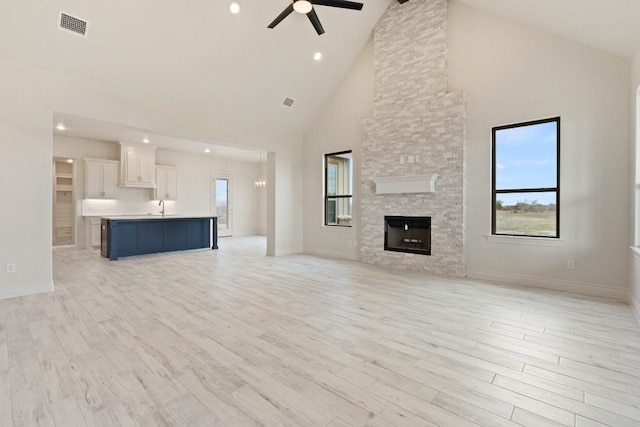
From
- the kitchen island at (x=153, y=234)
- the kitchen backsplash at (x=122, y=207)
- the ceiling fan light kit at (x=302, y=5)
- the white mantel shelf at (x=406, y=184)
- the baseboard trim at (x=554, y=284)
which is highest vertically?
the ceiling fan light kit at (x=302, y=5)

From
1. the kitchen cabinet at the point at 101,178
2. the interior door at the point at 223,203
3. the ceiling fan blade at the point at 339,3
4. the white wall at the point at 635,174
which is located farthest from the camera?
the interior door at the point at 223,203

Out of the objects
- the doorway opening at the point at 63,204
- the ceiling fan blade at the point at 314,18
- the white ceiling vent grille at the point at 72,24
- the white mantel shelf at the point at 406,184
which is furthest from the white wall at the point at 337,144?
the doorway opening at the point at 63,204

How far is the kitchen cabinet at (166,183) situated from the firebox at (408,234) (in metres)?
7.39

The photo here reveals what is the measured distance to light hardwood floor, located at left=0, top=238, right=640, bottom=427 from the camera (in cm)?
171

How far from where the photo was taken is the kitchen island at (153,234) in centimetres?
667

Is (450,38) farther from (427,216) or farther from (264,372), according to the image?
(264,372)

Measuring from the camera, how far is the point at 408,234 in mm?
5707

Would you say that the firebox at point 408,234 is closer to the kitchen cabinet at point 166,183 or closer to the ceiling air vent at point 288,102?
the ceiling air vent at point 288,102

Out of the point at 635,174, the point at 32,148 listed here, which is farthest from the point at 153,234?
the point at 635,174

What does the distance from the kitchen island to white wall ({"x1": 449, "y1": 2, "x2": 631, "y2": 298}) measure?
655cm

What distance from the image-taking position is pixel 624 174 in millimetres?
3744

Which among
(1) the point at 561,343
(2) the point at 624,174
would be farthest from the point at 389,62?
(1) the point at 561,343

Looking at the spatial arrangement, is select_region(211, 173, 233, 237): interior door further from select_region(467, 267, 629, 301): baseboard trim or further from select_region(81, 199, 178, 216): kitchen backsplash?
select_region(467, 267, 629, 301): baseboard trim

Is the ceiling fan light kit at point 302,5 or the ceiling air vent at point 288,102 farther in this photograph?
the ceiling air vent at point 288,102
